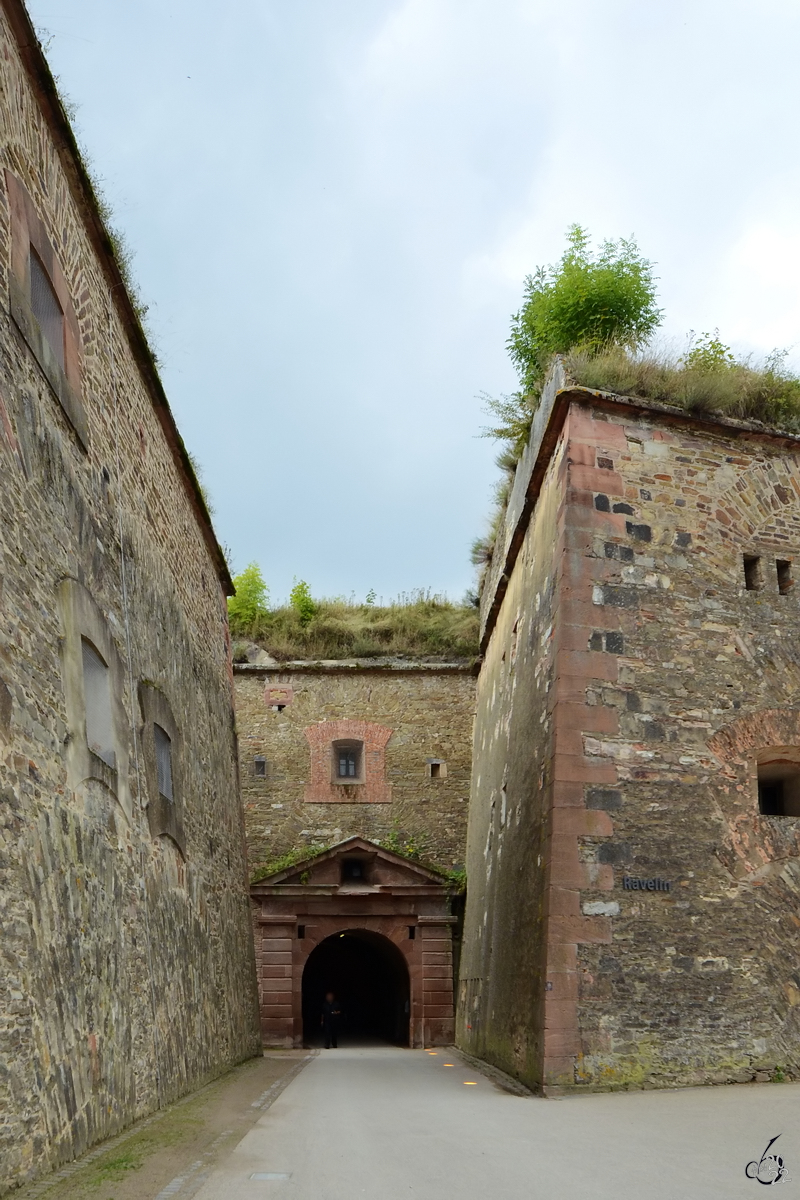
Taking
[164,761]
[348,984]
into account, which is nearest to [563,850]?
[164,761]

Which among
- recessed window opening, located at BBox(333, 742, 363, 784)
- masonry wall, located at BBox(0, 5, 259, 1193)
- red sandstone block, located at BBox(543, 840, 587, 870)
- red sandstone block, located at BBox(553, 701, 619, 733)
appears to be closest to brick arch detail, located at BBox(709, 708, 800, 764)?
red sandstone block, located at BBox(553, 701, 619, 733)

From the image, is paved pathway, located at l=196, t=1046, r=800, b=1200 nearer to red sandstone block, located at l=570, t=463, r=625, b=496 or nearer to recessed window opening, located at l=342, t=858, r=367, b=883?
red sandstone block, located at l=570, t=463, r=625, b=496

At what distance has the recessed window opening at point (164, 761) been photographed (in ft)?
33.8

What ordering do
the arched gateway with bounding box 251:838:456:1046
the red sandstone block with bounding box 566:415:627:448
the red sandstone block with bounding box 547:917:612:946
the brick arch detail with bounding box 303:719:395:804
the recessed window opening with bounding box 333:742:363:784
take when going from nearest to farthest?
the red sandstone block with bounding box 547:917:612:946
the red sandstone block with bounding box 566:415:627:448
the arched gateway with bounding box 251:838:456:1046
the brick arch detail with bounding box 303:719:395:804
the recessed window opening with bounding box 333:742:363:784

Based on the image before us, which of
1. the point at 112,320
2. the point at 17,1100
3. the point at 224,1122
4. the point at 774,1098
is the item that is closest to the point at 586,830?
the point at 774,1098

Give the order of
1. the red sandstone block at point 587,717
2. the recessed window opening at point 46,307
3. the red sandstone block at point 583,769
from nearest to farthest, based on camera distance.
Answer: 1. the recessed window opening at point 46,307
2. the red sandstone block at point 583,769
3. the red sandstone block at point 587,717

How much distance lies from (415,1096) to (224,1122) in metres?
2.67

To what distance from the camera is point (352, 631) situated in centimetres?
2334

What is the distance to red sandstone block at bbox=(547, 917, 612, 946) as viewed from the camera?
9.34 metres

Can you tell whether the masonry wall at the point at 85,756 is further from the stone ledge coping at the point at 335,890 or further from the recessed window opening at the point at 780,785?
the stone ledge coping at the point at 335,890

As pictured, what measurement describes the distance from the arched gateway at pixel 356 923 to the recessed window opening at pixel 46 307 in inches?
543

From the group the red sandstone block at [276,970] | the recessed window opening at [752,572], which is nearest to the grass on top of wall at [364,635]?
the red sandstone block at [276,970]

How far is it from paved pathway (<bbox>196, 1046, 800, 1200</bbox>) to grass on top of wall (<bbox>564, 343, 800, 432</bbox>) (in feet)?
23.2

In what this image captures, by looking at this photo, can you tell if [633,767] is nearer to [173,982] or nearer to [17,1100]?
[173,982]
